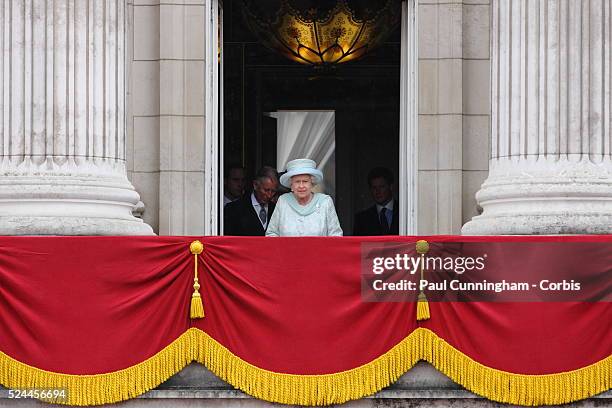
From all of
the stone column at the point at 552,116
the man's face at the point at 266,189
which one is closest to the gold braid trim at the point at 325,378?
the stone column at the point at 552,116

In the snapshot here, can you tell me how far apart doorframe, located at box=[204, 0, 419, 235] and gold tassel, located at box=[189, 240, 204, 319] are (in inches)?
149

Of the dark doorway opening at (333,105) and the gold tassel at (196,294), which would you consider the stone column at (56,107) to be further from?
the dark doorway opening at (333,105)

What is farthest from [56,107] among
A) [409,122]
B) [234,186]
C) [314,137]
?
[314,137]

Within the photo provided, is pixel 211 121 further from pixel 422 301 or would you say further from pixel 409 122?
pixel 422 301

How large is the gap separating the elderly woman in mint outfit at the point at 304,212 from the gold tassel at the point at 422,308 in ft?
7.20

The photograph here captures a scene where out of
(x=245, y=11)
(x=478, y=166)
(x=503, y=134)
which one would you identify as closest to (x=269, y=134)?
(x=245, y=11)

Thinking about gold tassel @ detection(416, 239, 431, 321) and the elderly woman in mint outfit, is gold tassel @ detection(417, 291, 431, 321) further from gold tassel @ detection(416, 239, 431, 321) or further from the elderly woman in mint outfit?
the elderly woman in mint outfit

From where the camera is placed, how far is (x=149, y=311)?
11664 millimetres

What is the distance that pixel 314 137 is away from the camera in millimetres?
23078

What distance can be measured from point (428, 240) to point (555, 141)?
6.27ft

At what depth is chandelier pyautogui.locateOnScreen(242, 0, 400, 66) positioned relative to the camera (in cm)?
1908

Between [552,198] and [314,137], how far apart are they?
10820mm

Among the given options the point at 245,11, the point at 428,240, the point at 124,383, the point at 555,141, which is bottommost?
the point at 124,383

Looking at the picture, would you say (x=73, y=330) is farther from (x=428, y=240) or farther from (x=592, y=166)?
Answer: (x=592, y=166)
